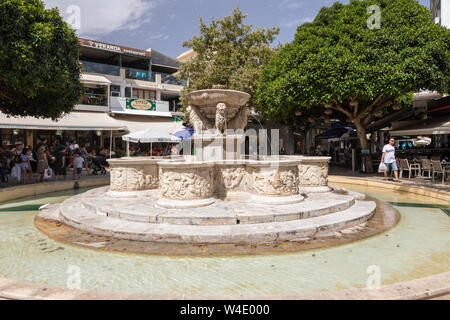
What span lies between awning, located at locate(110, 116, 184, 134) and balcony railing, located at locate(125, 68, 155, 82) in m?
4.30

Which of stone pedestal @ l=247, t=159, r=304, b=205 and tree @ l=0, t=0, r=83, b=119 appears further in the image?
tree @ l=0, t=0, r=83, b=119

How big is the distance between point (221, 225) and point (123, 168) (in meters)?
3.34

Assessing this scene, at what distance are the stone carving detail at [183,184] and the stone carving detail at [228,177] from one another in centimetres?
88

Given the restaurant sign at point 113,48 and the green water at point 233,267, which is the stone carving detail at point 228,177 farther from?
the restaurant sign at point 113,48

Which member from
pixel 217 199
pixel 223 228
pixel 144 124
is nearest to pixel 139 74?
pixel 144 124

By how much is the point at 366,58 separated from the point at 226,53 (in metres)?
10.3

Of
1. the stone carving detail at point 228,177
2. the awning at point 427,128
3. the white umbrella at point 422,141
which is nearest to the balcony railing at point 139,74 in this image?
the awning at point 427,128

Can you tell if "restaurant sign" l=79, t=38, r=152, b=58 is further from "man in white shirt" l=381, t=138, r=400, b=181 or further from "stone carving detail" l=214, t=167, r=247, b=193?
"man in white shirt" l=381, t=138, r=400, b=181

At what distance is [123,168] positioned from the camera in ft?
22.0

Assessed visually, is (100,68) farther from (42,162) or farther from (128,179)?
(128,179)

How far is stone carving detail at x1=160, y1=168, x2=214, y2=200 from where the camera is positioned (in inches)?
211

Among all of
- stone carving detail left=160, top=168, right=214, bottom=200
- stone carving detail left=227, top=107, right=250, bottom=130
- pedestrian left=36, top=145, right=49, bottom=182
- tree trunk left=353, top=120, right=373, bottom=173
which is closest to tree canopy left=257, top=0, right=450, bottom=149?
tree trunk left=353, top=120, right=373, bottom=173
